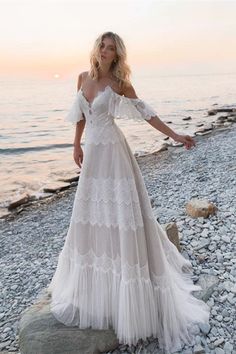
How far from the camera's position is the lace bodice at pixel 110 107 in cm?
388

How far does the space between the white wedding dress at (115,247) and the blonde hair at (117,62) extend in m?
0.16

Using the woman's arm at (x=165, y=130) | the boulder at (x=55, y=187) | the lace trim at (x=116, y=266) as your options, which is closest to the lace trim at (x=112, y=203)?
the lace trim at (x=116, y=266)

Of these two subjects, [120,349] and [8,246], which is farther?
[8,246]

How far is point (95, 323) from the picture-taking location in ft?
13.7

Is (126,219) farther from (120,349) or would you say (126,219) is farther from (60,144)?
(60,144)

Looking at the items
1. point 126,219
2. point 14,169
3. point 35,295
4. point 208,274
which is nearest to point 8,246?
point 35,295

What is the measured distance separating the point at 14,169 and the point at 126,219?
14744mm

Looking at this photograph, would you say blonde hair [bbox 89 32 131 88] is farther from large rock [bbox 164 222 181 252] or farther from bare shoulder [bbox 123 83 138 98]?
large rock [bbox 164 222 181 252]

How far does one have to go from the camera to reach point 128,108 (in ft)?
12.9

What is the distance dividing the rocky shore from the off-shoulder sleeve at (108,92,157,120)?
2295 mm

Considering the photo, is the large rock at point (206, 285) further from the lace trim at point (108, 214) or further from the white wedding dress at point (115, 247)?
the lace trim at point (108, 214)

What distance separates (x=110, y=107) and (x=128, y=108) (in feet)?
0.57

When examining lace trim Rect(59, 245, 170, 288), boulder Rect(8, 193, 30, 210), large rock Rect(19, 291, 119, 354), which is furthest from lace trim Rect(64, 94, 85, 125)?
boulder Rect(8, 193, 30, 210)

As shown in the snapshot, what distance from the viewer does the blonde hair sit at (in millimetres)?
3844
